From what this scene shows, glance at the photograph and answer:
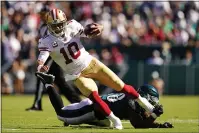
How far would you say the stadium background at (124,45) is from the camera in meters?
20.1

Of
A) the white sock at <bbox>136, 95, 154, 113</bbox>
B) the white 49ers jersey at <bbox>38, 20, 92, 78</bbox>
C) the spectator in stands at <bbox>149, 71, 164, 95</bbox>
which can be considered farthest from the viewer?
the spectator in stands at <bbox>149, 71, 164, 95</bbox>

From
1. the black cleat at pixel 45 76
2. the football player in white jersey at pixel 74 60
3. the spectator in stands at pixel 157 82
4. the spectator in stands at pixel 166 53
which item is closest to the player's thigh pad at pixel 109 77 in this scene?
the football player in white jersey at pixel 74 60

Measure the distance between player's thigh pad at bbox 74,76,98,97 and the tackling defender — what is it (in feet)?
0.72

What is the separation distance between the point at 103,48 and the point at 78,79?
12.0 metres

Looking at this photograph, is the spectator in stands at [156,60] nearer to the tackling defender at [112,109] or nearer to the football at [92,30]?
the tackling defender at [112,109]

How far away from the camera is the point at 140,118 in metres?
8.70

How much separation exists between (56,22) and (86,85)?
0.99 m

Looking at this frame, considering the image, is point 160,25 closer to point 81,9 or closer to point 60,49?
point 81,9

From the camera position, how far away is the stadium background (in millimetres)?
20125

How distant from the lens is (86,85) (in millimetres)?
8695

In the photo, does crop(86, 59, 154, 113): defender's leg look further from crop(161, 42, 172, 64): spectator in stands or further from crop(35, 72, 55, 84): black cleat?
crop(161, 42, 172, 64): spectator in stands

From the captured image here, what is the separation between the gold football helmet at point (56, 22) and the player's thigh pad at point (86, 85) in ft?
2.41

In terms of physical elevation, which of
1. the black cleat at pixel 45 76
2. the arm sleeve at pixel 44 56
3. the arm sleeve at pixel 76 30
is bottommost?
the black cleat at pixel 45 76

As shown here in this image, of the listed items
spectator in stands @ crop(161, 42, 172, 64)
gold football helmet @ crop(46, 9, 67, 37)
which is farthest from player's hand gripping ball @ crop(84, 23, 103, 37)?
spectator in stands @ crop(161, 42, 172, 64)
